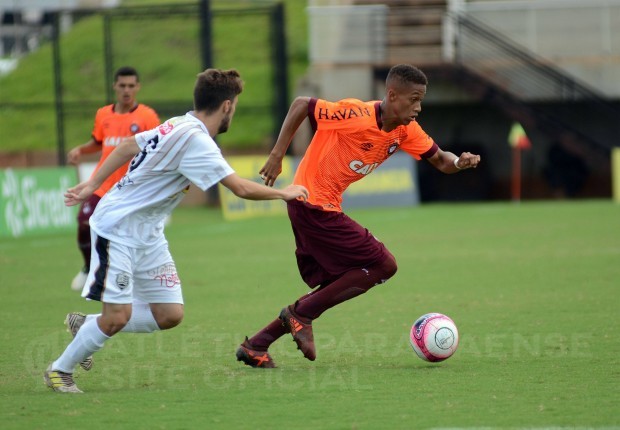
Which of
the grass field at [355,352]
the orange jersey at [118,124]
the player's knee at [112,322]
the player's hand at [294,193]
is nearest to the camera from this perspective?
the grass field at [355,352]

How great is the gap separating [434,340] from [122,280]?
2.22 metres

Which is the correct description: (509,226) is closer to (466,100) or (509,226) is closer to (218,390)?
(466,100)

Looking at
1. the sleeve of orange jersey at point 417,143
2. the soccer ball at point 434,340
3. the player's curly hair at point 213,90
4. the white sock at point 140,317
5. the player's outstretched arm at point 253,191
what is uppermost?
the player's curly hair at point 213,90

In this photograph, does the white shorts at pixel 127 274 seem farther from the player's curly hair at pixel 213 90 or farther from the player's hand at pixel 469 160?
the player's hand at pixel 469 160

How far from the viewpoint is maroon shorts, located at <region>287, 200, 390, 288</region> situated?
7.61 metres

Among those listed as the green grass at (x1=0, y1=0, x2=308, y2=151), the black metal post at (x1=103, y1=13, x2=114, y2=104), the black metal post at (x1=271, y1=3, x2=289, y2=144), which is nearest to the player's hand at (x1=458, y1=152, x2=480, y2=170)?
the black metal post at (x1=103, y1=13, x2=114, y2=104)

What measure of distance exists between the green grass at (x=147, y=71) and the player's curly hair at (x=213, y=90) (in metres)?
23.3

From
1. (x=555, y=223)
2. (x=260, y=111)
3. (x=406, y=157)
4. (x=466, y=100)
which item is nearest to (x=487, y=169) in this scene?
(x=466, y=100)

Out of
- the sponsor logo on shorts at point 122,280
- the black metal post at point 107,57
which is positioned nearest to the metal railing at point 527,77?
the black metal post at point 107,57

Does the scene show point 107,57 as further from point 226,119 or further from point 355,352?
point 226,119

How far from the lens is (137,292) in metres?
6.86

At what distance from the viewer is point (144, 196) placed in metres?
6.57

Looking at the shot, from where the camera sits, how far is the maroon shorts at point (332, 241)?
7613 millimetres

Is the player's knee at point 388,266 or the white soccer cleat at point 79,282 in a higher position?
the player's knee at point 388,266
